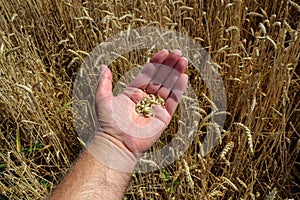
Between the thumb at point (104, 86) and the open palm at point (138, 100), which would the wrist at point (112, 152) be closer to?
the open palm at point (138, 100)

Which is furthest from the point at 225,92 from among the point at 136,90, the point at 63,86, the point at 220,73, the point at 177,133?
the point at 63,86

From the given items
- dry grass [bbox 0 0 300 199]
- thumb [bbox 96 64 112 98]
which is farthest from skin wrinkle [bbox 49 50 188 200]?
dry grass [bbox 0 0 300 199]

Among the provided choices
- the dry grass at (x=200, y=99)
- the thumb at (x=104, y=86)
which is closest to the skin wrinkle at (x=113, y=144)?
the thumb at (x=104, y=86)

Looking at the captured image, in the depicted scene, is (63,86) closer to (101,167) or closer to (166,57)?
(166,57)

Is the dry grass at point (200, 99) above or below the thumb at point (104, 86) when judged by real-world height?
below

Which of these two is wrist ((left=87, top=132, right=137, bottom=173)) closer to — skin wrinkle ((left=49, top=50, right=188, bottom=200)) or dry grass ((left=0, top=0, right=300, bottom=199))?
skin wrinkle ((left=49, top=50, right=188, bottom=200))

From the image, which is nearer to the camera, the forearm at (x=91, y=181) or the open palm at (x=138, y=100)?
the forearm at (x=91, y=181)

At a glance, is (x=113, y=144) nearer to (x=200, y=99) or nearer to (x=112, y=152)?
(x=112, y=152)

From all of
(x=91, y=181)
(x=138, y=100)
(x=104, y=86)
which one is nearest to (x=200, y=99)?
(x=138, y=100)
